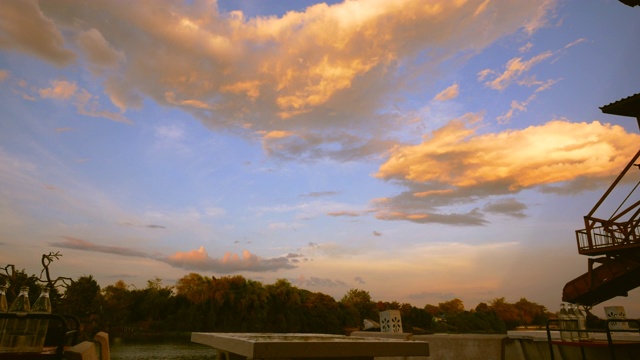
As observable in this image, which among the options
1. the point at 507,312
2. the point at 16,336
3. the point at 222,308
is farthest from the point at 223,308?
the point at 16,336

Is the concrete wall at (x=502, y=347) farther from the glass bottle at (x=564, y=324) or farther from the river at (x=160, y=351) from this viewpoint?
the river at (x=160, y=351)

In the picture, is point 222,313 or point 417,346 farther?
point 222,313

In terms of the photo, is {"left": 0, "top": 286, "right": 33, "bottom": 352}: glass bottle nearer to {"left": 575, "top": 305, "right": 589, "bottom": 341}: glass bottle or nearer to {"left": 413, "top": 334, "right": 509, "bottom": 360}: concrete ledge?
{"left": 413, "top": 334, "right": 509, "bottom": 360}: concrete ledge

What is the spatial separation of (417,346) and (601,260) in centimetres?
1534

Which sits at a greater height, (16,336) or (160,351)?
(16,336)

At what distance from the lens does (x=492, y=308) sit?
15.9m

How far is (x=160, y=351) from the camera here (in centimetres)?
1952

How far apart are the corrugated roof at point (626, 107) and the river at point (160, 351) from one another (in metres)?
17.2

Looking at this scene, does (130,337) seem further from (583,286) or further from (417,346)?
(417,346)

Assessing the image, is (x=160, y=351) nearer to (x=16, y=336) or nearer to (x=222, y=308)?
(x=222, y=308)

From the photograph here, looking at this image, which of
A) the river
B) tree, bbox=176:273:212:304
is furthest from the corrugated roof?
tree, bbox=176:273:212:304

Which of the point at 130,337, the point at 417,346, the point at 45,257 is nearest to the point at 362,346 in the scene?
the point at 417,346

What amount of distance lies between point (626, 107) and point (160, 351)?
21.3 metres

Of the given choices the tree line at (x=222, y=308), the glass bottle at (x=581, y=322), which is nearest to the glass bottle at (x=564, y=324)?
the glass bottle at (x=581, y=322)
